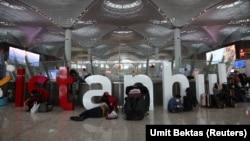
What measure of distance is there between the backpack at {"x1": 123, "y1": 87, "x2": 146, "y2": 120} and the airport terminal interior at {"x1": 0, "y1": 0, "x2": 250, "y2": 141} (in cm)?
28

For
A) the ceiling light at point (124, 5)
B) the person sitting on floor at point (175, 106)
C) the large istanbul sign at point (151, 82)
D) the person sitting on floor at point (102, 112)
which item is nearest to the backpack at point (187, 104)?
the person sitting on floor at point (175, 106)

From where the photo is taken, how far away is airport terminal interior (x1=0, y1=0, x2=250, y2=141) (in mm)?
6219

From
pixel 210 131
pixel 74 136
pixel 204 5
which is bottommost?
pixel 74 136

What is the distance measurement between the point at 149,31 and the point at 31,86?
109 ft

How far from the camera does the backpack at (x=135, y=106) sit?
6.87 meters

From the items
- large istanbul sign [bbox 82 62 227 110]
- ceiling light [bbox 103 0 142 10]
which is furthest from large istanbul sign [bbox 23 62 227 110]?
ceiling light [bbox 103 0 142 10]

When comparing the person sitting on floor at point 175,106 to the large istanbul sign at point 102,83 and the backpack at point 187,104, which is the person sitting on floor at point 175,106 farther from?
the large istanbul sign at point 102,83

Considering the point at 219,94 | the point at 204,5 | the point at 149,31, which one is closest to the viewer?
the point at 219,94

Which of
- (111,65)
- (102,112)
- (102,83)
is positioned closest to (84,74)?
(111,65)

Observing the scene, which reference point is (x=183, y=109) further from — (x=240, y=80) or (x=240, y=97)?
(x=240, y=80)

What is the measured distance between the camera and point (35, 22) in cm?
3039

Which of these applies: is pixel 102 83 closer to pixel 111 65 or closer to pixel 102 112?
pixel 102 112

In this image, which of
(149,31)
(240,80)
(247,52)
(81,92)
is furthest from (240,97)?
(149,31)

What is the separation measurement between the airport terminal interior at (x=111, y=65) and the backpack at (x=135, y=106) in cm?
28
